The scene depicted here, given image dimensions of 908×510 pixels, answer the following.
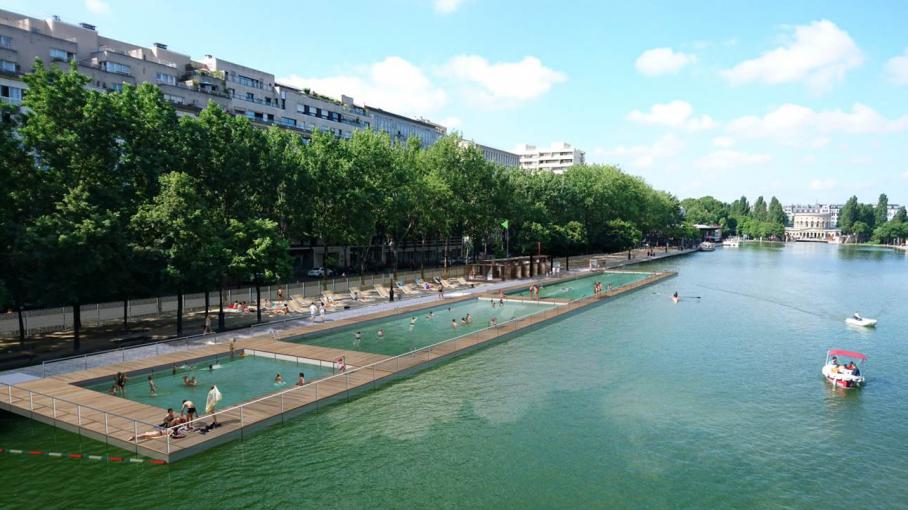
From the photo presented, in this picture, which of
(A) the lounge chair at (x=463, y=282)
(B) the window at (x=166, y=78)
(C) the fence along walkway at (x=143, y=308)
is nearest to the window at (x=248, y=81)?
(B) the window at (x=166, y=78)

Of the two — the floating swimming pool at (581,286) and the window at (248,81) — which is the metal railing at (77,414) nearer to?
the floating swimming pool at (581,286)

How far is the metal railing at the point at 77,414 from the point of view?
2405 cm

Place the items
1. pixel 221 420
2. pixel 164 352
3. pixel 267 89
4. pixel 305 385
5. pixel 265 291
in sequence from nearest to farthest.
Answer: pixel 221 420, pixel 305 385, pixel 164 352, pixel 265 291, pixel 267 89

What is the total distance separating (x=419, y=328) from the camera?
165 ft

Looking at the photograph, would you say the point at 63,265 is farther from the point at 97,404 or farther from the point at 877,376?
the point at 877,376

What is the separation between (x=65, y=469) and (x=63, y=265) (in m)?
16.3

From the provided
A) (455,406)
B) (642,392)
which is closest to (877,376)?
(642,392)

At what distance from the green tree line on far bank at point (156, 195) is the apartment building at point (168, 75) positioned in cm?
1520

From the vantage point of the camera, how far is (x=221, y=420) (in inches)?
1005

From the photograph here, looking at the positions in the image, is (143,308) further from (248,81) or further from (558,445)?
(248,81)

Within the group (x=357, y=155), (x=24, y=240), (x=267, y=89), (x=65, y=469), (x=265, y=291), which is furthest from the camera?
(x=267, y=89)

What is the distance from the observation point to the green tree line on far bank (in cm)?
3428

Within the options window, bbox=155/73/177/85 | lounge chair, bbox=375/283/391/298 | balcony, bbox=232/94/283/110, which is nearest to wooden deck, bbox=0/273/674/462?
lounge chair, bbox=375/283/391/298

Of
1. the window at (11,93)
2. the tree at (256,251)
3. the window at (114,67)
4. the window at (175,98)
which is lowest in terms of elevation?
the tree at (256,251)
